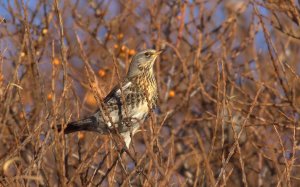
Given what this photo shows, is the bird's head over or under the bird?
over

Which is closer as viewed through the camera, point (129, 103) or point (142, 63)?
point (129, 103)

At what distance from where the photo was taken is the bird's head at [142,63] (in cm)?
654

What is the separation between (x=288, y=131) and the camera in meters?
7.30

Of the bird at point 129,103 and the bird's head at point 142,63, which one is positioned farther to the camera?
the bird's head at point 142,63

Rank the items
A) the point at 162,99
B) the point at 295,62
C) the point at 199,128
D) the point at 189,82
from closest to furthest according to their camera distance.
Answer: the point at 189,82 → the point at 162,99 → the point at 199,128 → the point at 295,62

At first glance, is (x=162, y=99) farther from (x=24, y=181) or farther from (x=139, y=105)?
(x=24, y=181)

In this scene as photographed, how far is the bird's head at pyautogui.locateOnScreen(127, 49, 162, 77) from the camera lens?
257 inches

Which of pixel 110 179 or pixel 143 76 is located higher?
pixel 143 76

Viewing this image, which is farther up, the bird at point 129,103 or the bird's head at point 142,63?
the bird's head at point 142,63

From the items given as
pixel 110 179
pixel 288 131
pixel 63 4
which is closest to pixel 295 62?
pixel 288 131

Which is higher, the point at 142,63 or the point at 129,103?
the point at 142,63

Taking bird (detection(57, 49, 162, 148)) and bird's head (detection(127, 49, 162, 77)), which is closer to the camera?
bird (detection(57, 49, 162, 148))

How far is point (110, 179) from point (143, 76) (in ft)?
8.44

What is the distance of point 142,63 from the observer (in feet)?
21.7
